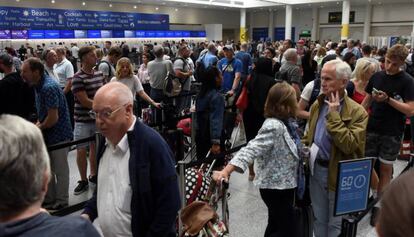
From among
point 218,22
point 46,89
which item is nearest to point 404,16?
point 218,22

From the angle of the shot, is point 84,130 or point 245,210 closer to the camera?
point 245,210

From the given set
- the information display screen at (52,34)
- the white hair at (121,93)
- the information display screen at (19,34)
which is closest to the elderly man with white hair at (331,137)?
the white hair at (121,93)

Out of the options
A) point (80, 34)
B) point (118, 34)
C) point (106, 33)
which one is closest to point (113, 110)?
point (80, 34)

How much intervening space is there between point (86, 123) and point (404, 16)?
1112 inches

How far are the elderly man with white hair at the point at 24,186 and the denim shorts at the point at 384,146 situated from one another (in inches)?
129

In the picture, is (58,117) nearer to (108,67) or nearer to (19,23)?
(108,67)

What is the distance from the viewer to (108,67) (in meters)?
6.32

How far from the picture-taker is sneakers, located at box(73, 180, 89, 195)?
465cm

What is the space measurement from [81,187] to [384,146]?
3.62m

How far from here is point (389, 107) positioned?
3.57 metres

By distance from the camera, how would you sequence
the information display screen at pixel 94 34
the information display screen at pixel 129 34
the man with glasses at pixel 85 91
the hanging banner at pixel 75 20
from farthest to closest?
the information display screen at pixel 129 34 < the information display screen at pixel 94 34 < the hanging banner at pixel 75 20 < the man with glasses at pixel 85 91

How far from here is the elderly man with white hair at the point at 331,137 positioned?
244cm

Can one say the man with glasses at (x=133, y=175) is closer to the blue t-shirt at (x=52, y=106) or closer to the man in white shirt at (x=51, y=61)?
the blue t-shirt at (x=52, y=106)

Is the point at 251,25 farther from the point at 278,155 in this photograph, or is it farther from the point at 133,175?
the point at 133,175
